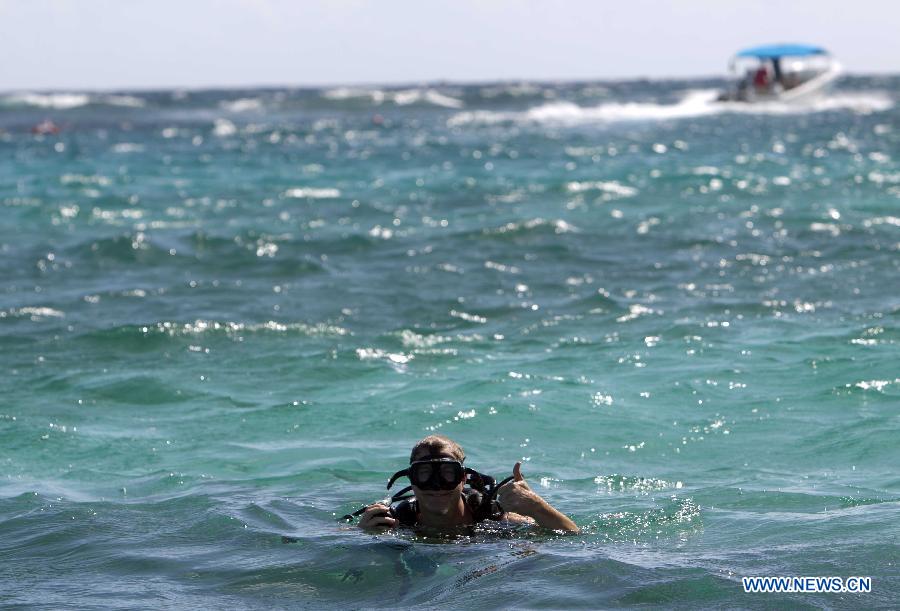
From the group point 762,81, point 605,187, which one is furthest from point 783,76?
point 605,187

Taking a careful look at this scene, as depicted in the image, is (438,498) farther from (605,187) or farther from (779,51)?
(779,51)

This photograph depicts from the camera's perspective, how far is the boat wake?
53.2m

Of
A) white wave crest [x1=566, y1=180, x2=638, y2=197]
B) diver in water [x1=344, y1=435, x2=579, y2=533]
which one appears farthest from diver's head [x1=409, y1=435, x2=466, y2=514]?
white wave crest [x1=566, y1=180, x2=638, y2=197]

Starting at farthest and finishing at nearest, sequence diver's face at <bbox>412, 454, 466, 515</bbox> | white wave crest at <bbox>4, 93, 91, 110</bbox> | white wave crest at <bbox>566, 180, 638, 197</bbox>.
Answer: white wave crest at <bbox>4, 93, 91, 110</bbox> → white wave crest at <bbox>566, 180, 638, 197</bbox> → diver's face at <bbox>412, 454, 466, 515</bbox>

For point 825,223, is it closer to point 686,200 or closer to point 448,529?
point 686,200

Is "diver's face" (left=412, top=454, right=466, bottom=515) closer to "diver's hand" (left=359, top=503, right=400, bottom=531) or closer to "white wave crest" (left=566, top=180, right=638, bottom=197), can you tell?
"diver's hand" (left=359, top=503, right=400, bottom=531)

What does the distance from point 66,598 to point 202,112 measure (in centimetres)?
7007

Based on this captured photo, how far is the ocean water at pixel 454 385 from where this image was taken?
20.2 feet

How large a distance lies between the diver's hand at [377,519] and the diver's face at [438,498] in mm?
225

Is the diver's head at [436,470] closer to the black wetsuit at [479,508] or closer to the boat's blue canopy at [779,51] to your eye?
the black wetsuit at [479,508]

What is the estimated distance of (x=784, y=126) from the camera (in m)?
42.7

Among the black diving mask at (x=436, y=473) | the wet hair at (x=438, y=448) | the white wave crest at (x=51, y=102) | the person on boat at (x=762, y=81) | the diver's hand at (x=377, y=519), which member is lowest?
the diver's hand at (x=377, y=519)

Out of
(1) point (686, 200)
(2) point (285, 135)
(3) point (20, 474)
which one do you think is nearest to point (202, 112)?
(2) point (285, 135)

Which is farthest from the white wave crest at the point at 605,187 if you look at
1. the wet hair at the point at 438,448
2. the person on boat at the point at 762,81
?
the person on boat at the point at 762,81
